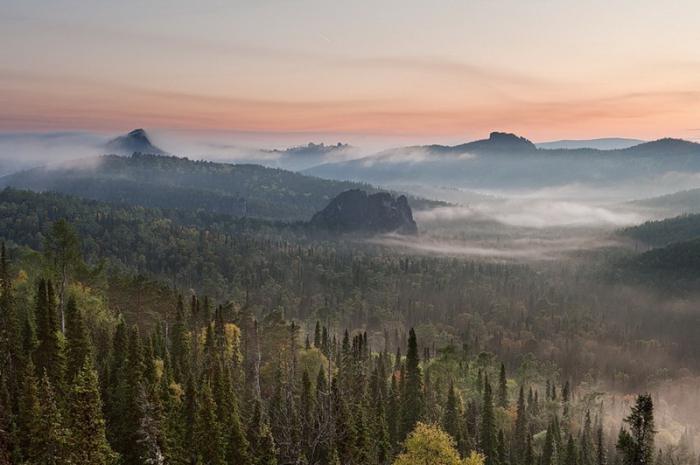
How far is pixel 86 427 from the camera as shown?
159 ft

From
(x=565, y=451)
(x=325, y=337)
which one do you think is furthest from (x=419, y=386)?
(x=325, y=337)

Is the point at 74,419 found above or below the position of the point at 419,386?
above

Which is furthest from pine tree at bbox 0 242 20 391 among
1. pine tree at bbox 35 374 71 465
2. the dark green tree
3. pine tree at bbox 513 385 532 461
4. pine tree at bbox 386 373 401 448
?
pine tree at bbox 513 385 532 461

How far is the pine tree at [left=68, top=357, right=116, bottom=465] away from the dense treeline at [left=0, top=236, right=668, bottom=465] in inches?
4.4

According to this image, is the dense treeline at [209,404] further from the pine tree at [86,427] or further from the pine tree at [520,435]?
the pine tree at [520,435]

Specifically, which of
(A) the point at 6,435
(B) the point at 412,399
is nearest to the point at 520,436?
(B) the point at 412,399

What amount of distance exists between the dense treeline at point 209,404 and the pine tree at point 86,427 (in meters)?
0.11

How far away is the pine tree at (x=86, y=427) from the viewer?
47906 millimetres

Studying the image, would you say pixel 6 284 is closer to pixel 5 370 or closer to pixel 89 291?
pixel 5 370

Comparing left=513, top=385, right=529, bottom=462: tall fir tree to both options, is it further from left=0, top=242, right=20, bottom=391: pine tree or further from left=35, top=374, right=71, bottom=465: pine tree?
left=35, top=374, right=71, bottom=465: pine tree

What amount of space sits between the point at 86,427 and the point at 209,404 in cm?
2166

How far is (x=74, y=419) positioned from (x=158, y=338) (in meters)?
53.5

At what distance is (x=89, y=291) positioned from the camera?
431 feet

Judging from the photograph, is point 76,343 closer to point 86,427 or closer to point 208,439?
point 208,439
